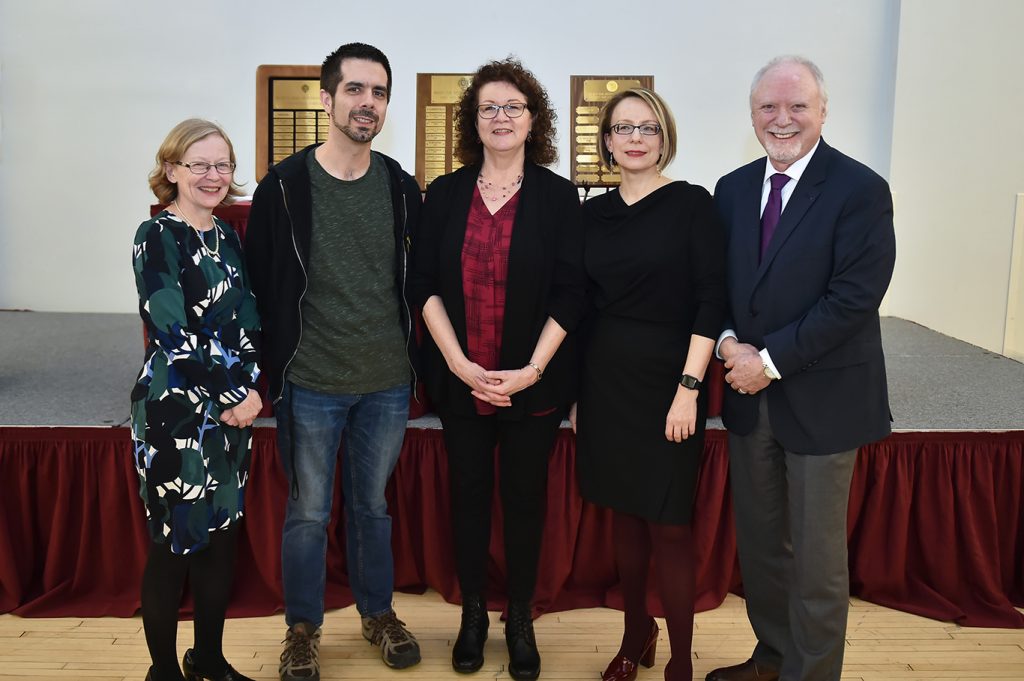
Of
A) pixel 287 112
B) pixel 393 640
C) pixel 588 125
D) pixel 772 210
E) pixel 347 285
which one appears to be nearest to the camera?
pixel 772 210

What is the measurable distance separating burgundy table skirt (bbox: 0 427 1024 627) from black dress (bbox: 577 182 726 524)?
617 millimetres

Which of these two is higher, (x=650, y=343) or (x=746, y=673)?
(x=650, y=343)

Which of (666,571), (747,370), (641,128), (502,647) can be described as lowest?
(502,647)

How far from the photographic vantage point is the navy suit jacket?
5.62ft

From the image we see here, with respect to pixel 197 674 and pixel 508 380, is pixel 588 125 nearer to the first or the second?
pixel 508 380

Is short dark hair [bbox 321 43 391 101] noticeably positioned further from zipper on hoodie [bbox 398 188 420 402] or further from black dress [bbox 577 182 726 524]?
black dress [bbox 577 182 726 524]

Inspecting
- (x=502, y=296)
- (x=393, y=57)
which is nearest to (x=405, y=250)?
(x=502, y=296)

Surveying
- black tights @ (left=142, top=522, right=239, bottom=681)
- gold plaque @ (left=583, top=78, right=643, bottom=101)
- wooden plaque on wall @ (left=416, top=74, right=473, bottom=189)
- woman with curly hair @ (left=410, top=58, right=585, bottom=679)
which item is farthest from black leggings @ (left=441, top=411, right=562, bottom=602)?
gold plaque @ (left=583, top=78, right=643, bottom=101)

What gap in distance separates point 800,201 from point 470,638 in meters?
1.35

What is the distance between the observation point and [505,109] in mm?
1921

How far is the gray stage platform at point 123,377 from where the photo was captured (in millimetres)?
2660

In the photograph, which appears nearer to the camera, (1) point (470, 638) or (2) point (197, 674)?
(2) point (197, 674)

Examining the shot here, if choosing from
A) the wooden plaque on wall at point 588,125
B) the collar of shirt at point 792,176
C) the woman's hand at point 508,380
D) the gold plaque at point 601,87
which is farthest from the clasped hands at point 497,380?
the gold plaque at point 601,87

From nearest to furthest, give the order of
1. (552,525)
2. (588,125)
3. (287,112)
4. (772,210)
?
(772,210) → (552,525) → (588,125) → (287,112)
